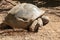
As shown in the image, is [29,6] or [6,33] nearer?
[6,33]

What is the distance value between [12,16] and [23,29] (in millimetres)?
392

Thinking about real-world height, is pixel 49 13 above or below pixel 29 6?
below

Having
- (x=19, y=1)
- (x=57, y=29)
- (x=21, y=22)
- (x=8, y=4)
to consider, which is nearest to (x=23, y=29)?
(x=21, y=22)

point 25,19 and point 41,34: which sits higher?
point 25,19

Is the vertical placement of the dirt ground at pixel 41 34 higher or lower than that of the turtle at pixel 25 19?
lower

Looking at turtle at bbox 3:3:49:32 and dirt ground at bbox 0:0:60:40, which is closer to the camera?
dirt ground at bbox 0:0:60:40

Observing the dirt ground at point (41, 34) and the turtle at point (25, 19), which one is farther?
the turtle at point (25, 19)

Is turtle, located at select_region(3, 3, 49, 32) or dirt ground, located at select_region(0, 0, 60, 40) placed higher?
turtle, located at select_region(3, 3, 49, 32)

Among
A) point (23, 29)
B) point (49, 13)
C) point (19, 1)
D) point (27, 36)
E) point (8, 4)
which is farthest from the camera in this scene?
point (19, 1)

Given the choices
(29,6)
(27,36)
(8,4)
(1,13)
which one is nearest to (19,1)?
(8,4)

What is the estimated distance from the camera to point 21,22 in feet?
14.5

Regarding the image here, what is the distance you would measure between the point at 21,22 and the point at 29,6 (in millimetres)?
511

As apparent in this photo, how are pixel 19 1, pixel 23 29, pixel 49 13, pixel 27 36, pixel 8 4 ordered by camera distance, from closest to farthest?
pixel 27 36, pixel 23 29, pixel 49 13, pixel 8 4, pixel 19 1

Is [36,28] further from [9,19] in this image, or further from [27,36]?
[9,19]
